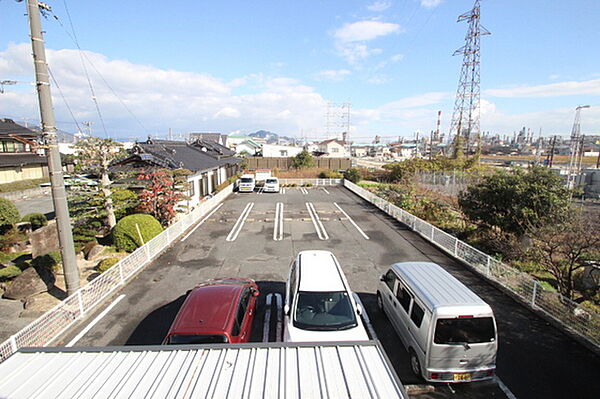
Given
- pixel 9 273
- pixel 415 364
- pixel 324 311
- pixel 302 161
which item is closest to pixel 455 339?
pixel 415 364

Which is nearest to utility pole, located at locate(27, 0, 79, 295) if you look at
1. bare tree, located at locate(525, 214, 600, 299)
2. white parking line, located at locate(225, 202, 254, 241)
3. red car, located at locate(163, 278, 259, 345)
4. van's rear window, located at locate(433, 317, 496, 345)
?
red car, located at locate(163, 278, 259, 345)

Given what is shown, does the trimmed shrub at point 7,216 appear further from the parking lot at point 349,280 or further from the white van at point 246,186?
the white van at point 246,186

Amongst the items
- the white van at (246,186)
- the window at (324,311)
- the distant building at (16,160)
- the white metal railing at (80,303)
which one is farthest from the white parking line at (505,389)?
the distant building at (16,160)

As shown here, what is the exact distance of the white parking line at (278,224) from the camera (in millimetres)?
14727

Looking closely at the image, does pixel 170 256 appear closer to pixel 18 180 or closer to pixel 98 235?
pixel 98 235

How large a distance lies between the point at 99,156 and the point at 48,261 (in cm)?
447

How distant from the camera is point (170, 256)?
11.8 meters

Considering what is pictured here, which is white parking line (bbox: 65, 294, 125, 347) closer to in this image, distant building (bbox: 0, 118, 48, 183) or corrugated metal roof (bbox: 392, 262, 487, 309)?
corrugated metal roof (bbox: 392, 262, 487, 309)

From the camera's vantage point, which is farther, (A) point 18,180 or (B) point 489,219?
(A) point 18,180

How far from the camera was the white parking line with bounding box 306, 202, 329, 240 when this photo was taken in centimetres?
1493

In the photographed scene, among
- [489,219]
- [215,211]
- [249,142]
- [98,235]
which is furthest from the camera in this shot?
[249,142]

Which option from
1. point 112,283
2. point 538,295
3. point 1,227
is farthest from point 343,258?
point 1,227

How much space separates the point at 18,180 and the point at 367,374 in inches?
1499

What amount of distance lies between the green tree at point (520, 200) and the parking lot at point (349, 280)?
2.84 metres
